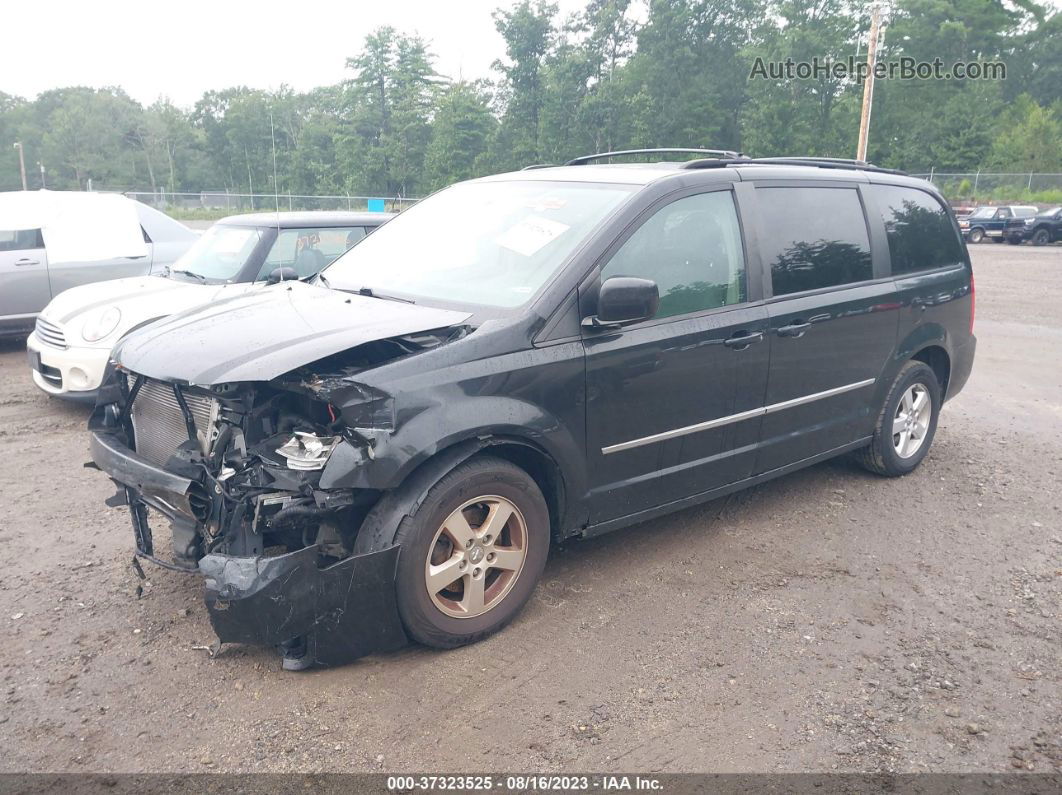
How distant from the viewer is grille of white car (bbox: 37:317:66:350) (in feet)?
22.4

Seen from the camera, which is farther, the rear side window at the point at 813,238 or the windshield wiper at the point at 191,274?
the windshield wiper at the point at 191,274

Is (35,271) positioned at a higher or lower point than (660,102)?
lower

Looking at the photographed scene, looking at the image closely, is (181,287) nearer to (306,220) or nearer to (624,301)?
(306,220)

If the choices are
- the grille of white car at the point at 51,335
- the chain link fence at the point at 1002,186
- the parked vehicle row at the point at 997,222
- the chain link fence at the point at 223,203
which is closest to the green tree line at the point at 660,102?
the chain link fence at the point at 1002,186

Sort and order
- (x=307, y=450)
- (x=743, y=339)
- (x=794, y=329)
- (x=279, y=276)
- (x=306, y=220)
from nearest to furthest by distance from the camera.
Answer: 1. (x=307, y=450)
2. (x=743, y=339)
3. (x=794, y=329)
4. (x=279, y=276)
5. (x=306, y=220)

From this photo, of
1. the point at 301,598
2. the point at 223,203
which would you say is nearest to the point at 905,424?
the point at 301,598

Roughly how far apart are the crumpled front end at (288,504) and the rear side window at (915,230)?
131 inches

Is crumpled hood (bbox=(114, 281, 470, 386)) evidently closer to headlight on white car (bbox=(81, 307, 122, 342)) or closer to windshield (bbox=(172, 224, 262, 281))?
headlight on white car (bbox=(81, 307, 122, 342))

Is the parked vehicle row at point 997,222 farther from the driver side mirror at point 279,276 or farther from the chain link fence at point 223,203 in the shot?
the driver side mirror at point 279,276

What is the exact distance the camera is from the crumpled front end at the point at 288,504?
301cm

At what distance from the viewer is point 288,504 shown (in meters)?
3.11

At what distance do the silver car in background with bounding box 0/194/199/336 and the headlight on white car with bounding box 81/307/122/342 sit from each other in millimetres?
2504

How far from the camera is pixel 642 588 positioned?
4059 millimetres

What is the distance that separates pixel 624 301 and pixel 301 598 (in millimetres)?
1739
